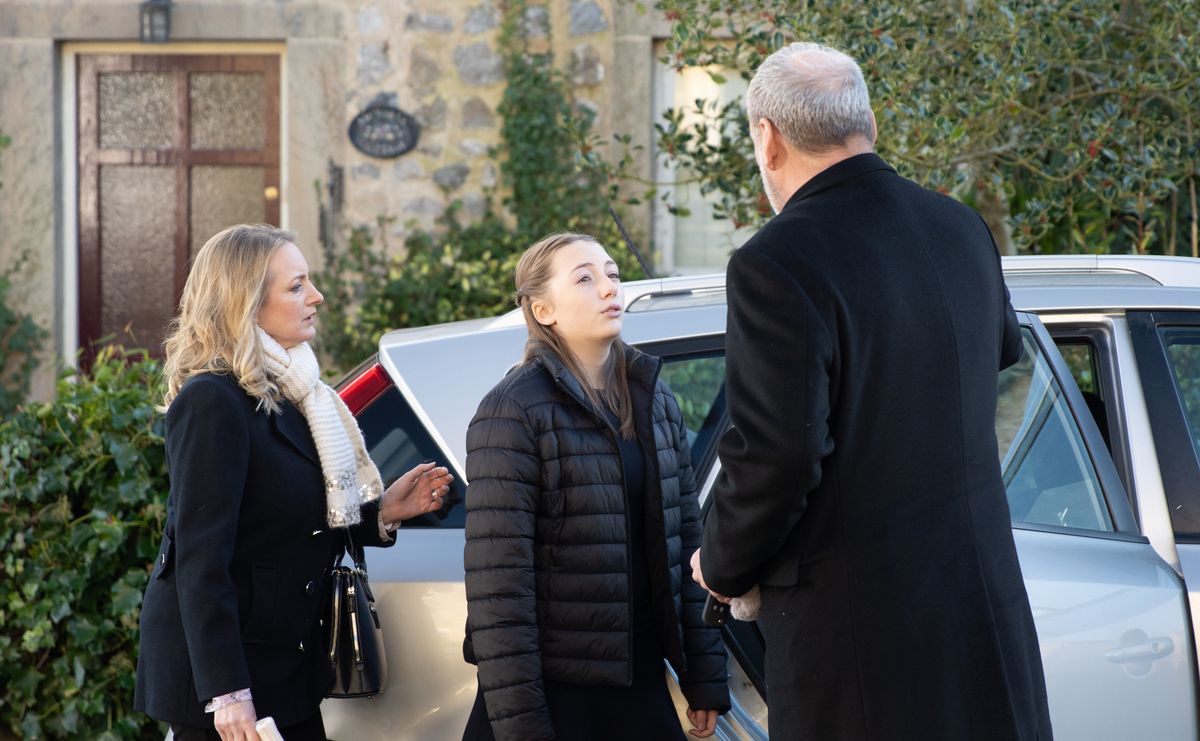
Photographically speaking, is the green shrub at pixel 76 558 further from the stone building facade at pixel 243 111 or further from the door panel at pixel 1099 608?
the stone building facade at pixel 243 111

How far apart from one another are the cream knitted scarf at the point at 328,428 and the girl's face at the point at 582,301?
48 centimetres

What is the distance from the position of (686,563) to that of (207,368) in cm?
106

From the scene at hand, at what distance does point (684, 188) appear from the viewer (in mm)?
8047

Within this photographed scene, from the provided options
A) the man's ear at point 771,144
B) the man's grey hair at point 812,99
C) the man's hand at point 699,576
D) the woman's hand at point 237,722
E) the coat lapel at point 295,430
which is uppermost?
the man's grey hair at point 812,99

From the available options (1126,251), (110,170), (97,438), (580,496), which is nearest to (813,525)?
(580,496)

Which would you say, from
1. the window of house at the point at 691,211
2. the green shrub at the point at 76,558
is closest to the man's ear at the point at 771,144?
the green shrub at the point at 76,558

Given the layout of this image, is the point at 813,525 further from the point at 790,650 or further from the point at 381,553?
the point at 381,553

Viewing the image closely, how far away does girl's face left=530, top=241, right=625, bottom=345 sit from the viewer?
294cm

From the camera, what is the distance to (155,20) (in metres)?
7.73

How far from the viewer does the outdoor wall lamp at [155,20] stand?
25.3 feet

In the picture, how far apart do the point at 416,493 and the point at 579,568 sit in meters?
0.43

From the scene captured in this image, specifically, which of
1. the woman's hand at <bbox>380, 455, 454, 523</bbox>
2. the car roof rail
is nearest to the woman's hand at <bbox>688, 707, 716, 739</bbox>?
the woman's hand at <bbox>380, 455, 454, 523</bbox>

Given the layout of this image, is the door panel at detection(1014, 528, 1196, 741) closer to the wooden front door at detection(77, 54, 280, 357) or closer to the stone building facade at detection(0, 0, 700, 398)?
the stone building facade at detection(0, 0, 700, 398)

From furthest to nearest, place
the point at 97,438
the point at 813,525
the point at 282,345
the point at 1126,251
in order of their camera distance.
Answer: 1. the point at 1126,251
2. the point at 97,438
3. the point at 282,345
4. the point at 813,525
